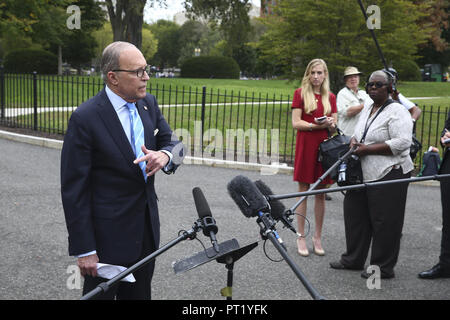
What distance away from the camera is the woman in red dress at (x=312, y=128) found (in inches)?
205

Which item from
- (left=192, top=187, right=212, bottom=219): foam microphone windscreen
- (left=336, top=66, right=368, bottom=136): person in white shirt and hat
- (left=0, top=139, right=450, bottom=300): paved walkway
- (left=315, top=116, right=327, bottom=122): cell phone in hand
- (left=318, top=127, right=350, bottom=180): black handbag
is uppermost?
(left=336, top=66, right=368, bottom=136): person in white shirt and hat

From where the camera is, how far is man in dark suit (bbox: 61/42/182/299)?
8.05ft

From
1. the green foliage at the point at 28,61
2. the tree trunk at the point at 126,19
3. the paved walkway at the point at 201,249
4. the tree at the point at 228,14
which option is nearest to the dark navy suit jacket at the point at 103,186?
the paved walkway at the point at 201,249

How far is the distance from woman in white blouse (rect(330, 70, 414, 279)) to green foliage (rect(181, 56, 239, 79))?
37054mm

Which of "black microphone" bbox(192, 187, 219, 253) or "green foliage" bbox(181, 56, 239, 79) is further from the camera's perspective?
"green foliage" bbox(181, 56, 239, 79)

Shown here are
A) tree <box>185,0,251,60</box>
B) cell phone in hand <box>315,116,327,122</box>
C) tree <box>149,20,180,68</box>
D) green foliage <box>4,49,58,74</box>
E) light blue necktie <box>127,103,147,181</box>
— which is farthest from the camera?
tree <box>149,20,180,68</box>

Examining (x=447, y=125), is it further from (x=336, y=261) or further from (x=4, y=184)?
(x=4, y=184)

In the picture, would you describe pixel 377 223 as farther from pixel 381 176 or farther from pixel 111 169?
pixel 111 169

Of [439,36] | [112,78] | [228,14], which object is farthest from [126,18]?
[439,36]

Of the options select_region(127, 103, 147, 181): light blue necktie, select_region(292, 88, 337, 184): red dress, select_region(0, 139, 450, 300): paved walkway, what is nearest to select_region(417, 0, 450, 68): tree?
select_region(0, 139, 450, 300): paved walkway

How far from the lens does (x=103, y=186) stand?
2562 mm

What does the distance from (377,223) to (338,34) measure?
34.4 feet

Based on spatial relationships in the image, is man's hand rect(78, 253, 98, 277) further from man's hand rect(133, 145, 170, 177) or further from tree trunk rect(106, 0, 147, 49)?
tree trunk rect(106, 0, 147, 49)
